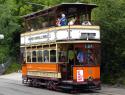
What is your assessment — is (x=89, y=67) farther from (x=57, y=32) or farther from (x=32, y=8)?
(x=32, y=8)

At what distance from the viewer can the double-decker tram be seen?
81.4 ft

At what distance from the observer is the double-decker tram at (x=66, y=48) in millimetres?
24797

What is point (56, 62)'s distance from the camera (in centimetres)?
2614

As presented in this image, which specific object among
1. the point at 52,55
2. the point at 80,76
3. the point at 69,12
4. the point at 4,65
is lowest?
the point at 80,76

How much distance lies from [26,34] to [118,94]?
414 inches

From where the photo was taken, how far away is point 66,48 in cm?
2580

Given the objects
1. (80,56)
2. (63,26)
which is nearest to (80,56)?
(80,56)

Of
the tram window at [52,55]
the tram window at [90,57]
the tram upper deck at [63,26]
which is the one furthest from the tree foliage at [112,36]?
the tram window at [52,55]

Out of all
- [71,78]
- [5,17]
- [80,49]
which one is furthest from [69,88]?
[5,17]

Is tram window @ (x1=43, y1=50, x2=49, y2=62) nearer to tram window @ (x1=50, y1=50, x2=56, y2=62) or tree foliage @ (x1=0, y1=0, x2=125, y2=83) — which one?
tram window @ (x1=50, y1=50, x2=56, y2=62)

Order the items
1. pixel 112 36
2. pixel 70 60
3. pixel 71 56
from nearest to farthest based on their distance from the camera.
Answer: pixel 71 56 → pixel 70 60 → pixel 112 36

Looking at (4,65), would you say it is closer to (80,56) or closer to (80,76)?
(80,56)

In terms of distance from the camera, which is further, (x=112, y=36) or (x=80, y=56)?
(x=112, y=36)

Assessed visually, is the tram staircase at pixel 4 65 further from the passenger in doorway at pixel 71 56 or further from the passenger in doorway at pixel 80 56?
the passenger in doorway at pixel 80 56
